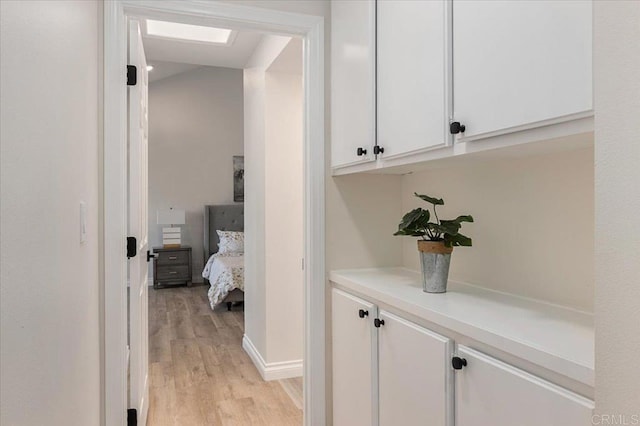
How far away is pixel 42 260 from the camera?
0.96 metres

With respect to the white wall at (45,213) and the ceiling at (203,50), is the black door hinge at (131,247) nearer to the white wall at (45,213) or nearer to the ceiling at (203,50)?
the white wall at (45,213)

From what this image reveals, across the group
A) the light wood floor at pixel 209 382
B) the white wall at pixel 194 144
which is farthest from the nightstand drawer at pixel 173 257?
the light wood floor at pixel 209 382

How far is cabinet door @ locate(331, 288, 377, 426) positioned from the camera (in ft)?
5.87

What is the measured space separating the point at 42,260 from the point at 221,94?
7.09 meters

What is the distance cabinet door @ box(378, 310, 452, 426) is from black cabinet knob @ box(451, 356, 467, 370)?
0.12 ft

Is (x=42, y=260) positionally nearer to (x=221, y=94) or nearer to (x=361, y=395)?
(x=361, y=395)

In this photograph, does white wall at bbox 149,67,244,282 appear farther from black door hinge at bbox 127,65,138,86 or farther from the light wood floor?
black door hinge at bbox 127,65,138,86

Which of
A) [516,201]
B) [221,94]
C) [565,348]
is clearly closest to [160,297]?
[221,94]

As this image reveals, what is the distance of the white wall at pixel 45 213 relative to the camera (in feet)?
2.50

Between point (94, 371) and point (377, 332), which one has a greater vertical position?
point (377, 332)

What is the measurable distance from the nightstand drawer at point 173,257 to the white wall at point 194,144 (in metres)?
0.39

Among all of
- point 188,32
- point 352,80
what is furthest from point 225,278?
point 352,80

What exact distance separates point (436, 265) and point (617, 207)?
0.97m

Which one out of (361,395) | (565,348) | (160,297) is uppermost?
(565,348)
